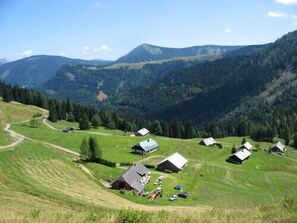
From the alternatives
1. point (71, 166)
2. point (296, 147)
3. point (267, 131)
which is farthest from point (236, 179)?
point (267, 131)

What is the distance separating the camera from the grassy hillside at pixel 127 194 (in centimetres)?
1593

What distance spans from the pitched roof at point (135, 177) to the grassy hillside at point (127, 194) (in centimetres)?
272

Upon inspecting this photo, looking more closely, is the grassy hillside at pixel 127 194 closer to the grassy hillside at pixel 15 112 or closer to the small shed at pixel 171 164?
the grassy hillside at pixel 15 112

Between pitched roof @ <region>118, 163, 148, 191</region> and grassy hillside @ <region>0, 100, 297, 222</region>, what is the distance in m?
2.72

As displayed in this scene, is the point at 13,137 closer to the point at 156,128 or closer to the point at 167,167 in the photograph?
the point at 167,167

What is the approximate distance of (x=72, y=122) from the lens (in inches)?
6924

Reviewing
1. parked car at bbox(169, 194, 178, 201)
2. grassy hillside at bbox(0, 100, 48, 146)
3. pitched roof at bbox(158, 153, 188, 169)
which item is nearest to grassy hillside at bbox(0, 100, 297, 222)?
parked car at bbox(169, 194, 178, 201)

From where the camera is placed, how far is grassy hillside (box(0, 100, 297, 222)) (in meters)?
15.9

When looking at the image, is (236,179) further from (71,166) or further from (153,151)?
(71,166)

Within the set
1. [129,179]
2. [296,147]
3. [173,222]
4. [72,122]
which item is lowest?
[296,147]

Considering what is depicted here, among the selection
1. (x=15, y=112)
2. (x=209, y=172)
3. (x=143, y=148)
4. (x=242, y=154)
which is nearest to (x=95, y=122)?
(x=15, y=112)

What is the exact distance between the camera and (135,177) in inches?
3258

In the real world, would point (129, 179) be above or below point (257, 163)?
above

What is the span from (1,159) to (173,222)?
6755cm
